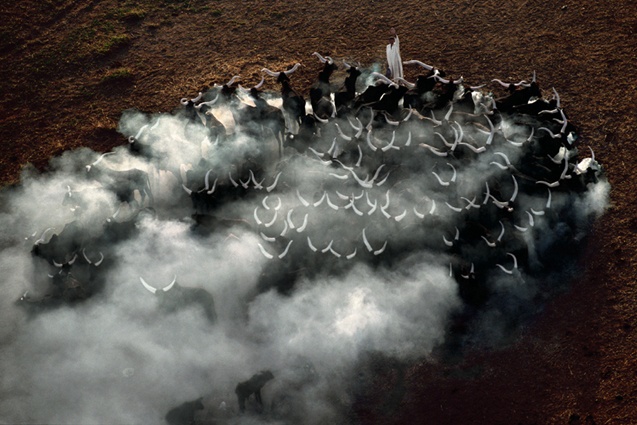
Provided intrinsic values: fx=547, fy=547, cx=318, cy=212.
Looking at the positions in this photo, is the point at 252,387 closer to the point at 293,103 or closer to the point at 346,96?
the point at 293,103

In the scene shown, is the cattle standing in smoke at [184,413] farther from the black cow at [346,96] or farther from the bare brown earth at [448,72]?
the black cow at [346,96]

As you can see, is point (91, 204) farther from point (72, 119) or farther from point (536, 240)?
point (536, 240)

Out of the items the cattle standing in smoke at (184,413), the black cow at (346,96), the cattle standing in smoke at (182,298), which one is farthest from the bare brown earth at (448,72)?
the cattle standing in smoke at (182,298)

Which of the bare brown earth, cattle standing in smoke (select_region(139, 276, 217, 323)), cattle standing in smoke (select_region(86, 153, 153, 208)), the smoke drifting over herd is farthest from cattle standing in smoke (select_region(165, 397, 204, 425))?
cattle standing in smoke (select_region(86, 153, 153, 208))

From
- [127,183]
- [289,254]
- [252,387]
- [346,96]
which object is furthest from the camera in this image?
[346,96]

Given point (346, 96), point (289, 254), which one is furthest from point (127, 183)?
point (346, 96)

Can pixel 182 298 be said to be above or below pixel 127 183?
below

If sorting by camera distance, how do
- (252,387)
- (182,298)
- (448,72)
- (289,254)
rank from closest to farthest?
(252,387), (182,298), (289,254), (448,72)
